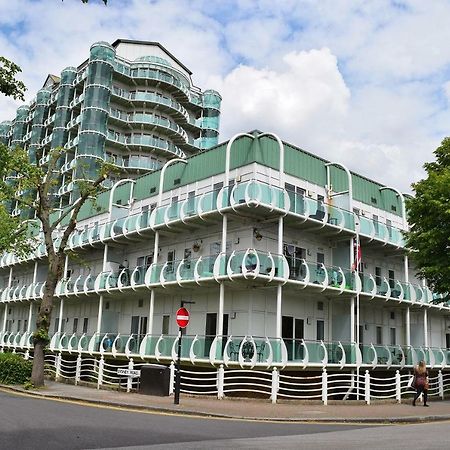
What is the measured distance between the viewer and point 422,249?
2264cm

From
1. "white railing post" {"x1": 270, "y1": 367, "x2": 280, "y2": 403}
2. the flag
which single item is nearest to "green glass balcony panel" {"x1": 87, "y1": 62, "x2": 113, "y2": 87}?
the flag

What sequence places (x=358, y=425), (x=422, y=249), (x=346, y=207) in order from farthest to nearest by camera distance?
1. (x=346, y=207)
2. (x=422, y=249)
3. (x=358, y=425)

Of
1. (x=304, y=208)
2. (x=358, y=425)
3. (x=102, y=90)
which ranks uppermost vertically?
(x=102, y=90)

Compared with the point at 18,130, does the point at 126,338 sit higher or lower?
lower

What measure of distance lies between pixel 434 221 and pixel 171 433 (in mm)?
15593

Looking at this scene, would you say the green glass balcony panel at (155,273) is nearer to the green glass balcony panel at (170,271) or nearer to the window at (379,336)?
the green glass balcony panel at (170,271)

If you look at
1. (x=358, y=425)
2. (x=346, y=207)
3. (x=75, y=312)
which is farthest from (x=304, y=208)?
(x=75, y=312)

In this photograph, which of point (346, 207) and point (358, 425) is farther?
point (346, 207)

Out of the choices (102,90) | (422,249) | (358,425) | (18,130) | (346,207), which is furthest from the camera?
(18,130)

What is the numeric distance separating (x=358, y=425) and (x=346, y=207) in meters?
13.7

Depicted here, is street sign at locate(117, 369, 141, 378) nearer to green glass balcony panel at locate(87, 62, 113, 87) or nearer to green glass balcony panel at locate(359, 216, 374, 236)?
green glass balcony panel at locate(359, 216, 374, 236)

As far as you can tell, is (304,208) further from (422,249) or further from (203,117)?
(203,117)

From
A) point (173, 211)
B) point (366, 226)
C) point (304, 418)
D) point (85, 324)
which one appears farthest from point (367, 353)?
point (85, 324)

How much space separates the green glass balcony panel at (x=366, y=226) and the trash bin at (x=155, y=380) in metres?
11.6
